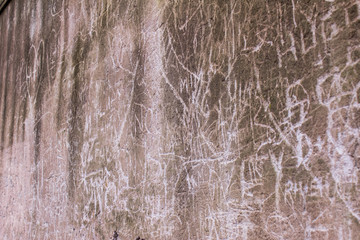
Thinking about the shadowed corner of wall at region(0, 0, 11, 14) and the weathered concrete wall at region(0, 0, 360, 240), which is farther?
the shadowed corner of wall at region(0, 0, 11, 14)

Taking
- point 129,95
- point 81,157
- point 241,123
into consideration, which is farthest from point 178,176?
point 81,157

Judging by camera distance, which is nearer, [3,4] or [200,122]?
[200,122]

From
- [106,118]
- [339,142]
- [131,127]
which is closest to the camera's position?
[339,142]

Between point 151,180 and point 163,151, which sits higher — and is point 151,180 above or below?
below

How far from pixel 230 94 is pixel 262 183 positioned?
51 cm

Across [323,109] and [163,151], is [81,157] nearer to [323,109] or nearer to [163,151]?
[163,151]

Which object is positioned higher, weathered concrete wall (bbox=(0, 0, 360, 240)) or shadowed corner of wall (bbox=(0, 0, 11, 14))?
shadowed corner of wall (bbox=(0, 0, 11, 14))

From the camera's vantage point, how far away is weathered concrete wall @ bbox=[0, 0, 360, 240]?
150cm

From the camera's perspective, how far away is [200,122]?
206 cm

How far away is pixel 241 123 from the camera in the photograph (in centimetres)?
184

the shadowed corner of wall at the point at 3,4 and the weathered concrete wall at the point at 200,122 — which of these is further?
the shadowed corner of wall at the point at 3,4

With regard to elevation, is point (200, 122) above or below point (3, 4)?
below

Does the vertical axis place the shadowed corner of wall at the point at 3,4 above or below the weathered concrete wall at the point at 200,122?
above

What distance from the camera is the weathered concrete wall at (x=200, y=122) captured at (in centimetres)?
150
